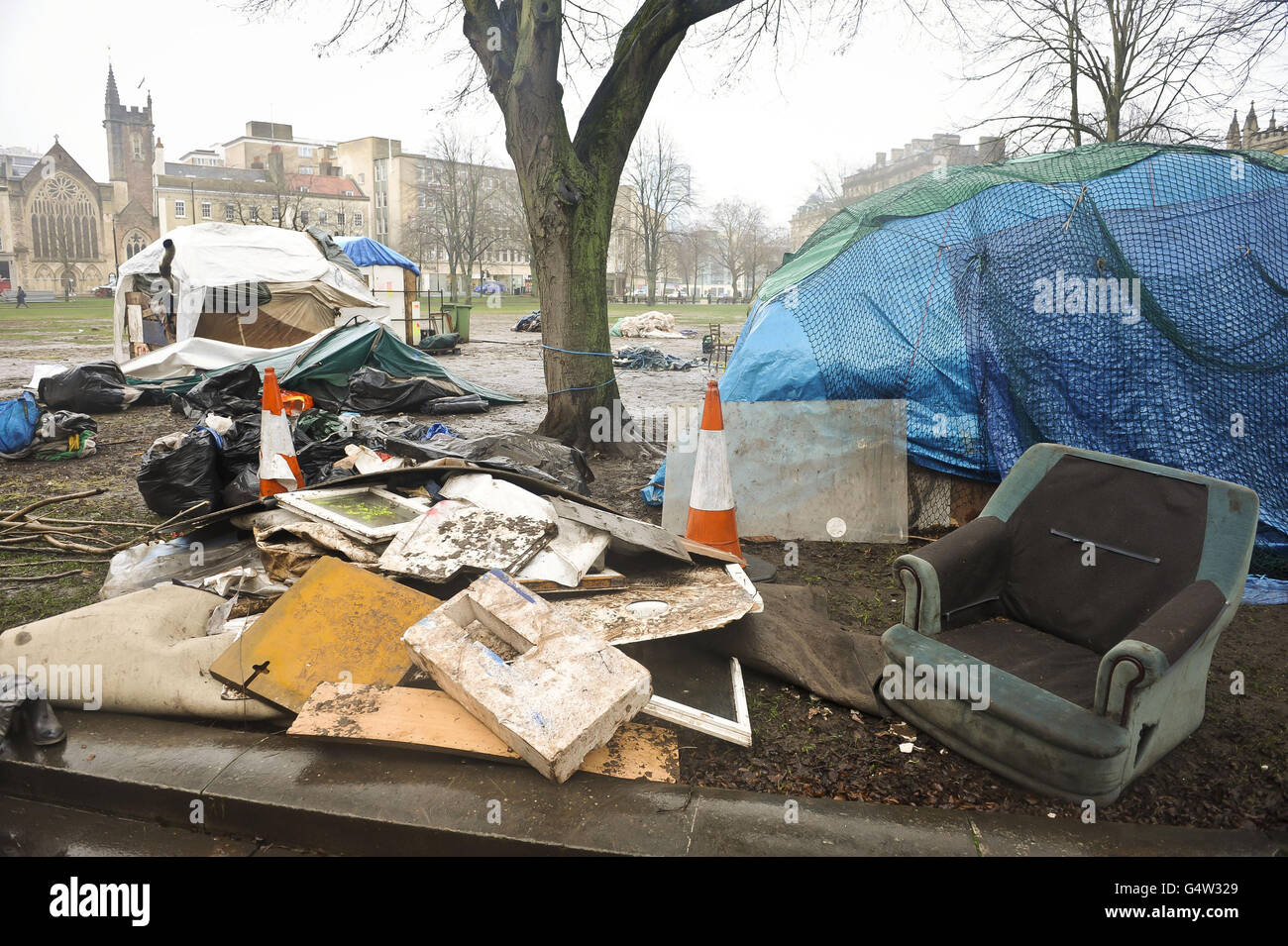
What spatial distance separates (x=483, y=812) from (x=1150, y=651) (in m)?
2.28

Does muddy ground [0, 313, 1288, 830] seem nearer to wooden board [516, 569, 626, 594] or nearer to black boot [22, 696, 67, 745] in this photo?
wooden board [516, 569, 626, 594]

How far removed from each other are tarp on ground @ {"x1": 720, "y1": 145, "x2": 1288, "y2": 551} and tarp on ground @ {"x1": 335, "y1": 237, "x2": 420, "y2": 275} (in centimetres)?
1949

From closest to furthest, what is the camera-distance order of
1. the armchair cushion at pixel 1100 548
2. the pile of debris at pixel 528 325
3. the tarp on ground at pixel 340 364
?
the armchair cushion at pixel 1100 548
the tarp on ground at pixel 340 364
the pile of debris at pixel 528 325

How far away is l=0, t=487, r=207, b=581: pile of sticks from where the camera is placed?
17.3ft

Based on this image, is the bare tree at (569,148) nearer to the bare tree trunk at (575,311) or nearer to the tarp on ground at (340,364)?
the bare tree trunk at (575,311)

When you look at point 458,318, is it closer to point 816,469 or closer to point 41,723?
point 816,469

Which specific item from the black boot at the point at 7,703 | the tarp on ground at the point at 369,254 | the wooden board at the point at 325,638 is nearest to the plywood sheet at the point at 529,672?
the wooden board at the point at 325,638

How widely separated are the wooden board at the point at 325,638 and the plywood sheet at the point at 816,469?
259 centimetres

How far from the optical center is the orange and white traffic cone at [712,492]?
5039 mm
